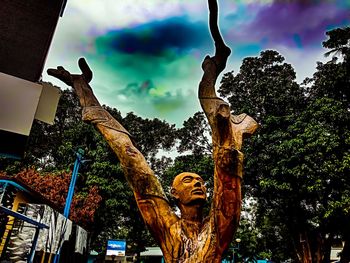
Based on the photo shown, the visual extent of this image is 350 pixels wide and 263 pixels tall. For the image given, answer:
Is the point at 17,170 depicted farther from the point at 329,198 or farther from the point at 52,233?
the point at 329,198

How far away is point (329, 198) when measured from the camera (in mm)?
11109

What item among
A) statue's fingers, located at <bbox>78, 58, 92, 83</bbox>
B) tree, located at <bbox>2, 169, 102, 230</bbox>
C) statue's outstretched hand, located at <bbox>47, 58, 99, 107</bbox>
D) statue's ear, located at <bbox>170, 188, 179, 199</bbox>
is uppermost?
tree, located at <bbox>2, 169, 102, 230</bbox>

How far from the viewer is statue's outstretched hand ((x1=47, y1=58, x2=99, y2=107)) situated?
2.05 metres

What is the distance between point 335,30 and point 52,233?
14253mm

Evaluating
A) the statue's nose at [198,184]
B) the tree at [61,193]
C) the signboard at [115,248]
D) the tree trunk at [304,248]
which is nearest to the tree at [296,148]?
the tree trunk at [304,248]

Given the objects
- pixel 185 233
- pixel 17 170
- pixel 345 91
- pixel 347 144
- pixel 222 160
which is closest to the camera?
pixel 222 160

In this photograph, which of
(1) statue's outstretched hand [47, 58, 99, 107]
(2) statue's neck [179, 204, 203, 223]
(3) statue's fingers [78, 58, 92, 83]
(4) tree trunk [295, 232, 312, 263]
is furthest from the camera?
(4) tree trunk [295, 232, 312, 263]

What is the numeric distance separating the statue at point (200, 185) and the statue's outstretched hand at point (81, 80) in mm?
10

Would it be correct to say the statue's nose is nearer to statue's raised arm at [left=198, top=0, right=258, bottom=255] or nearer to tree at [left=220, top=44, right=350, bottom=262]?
statue's raised arm at [left=198, top=0, right=258, bottom=255]

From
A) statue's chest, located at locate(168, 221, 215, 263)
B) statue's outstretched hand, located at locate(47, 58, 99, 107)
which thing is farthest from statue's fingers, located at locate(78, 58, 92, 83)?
statue's chest, located at locate(168, 221, 215, 263)

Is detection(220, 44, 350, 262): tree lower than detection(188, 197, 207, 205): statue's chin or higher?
higher

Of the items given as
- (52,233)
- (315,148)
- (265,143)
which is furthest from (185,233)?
(265,143)

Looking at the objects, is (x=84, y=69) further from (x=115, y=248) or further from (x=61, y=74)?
(x=115, y=248)

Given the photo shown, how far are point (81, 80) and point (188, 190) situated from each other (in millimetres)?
1173
